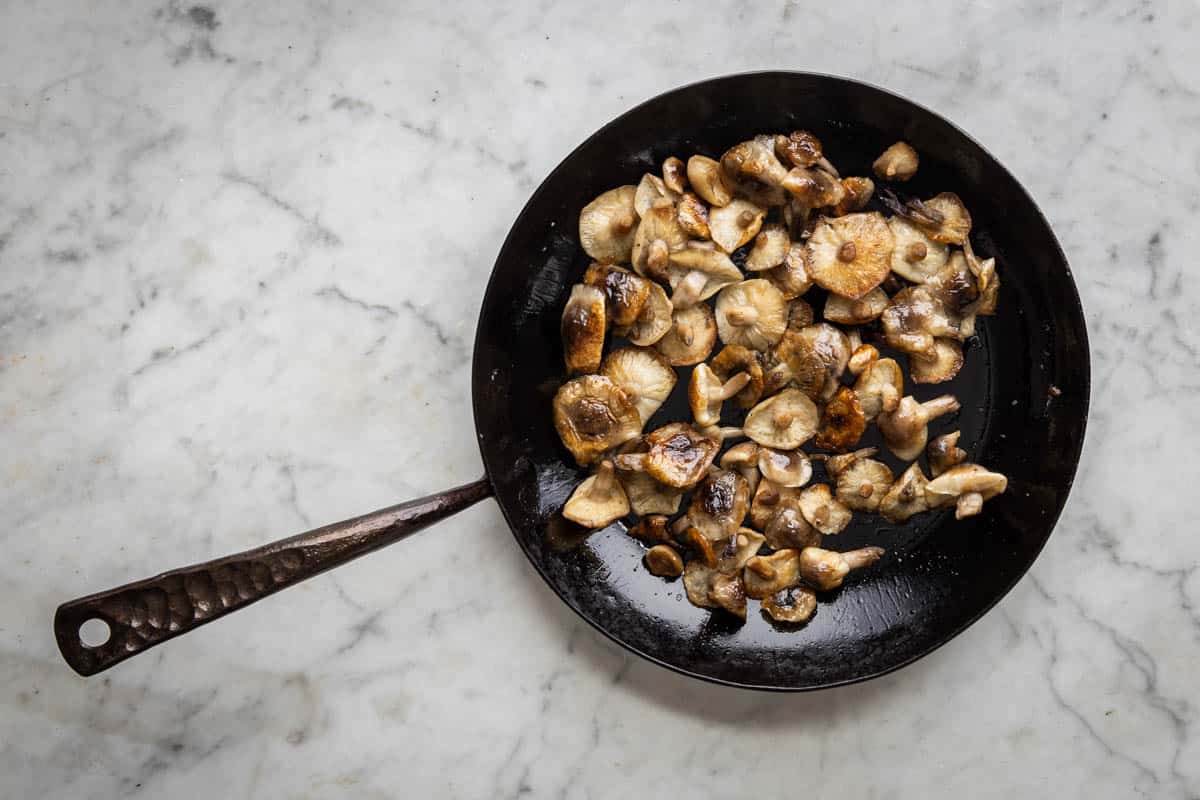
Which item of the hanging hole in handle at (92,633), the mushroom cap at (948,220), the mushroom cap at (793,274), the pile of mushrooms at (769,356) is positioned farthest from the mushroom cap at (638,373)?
the hanging hole in handle at (92,633)

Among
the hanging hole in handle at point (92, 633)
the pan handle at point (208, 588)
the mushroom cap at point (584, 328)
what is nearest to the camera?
the pan handle at point (208, 588)

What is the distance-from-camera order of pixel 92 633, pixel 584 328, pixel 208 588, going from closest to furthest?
pixel 208 588
pixel 584 328
pixel 92 633

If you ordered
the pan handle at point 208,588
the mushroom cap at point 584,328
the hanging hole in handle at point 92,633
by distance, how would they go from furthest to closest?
the hanging hole in handle at point 92,633, the mushroom cap at point 584,328, the pan handle at point 208,588

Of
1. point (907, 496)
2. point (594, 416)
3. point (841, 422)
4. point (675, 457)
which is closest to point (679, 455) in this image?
point (675, 457)

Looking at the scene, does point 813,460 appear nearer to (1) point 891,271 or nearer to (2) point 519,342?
(1) point 891,271

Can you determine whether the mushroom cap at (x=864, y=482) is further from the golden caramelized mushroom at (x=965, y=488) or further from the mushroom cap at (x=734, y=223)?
the mushroom cap at (x=734, y=223)

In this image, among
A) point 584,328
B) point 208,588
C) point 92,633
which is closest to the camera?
point 208,588

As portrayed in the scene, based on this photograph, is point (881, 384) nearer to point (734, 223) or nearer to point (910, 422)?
point (910, 422)
